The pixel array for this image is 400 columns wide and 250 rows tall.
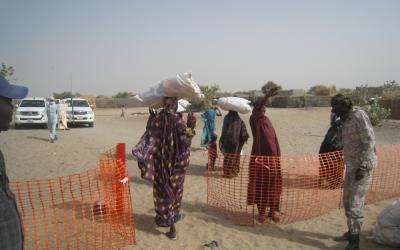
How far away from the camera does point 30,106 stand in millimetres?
19688

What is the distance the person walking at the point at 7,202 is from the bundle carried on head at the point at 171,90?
7.70 ft

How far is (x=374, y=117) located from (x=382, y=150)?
35.9 feet

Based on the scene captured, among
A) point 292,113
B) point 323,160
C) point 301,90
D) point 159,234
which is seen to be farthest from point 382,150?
point 301,90

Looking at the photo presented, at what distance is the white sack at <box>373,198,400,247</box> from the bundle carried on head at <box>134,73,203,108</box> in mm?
2763

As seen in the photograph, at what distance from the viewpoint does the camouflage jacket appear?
13.9 feet

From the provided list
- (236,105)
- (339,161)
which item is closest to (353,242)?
(339,161)

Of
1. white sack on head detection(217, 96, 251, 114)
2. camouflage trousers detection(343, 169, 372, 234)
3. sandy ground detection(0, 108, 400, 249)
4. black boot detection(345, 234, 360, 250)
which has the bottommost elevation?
sandy ground detection(0, 108, 400, 249)

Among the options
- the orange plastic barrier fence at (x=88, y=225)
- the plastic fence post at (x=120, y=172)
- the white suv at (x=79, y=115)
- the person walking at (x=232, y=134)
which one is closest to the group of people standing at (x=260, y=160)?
the plastic fence post at (x=120, y=172)

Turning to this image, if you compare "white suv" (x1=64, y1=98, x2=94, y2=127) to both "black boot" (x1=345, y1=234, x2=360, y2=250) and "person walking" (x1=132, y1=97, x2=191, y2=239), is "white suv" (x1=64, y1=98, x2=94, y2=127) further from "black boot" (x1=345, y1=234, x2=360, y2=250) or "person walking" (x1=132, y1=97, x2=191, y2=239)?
"black boot" (x1=345, y1=234, x2=360, y2=250)

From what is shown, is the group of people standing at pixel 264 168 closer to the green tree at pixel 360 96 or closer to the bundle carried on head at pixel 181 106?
the bundle carried on head at pixel 181 106

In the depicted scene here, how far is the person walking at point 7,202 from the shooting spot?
2.12 meters

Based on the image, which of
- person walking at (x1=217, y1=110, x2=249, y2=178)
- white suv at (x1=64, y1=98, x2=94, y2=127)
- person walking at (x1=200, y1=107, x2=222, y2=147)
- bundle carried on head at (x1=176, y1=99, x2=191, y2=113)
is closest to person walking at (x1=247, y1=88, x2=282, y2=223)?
bundle carried on head at (x1=176, y1=99, x2=191, y2=113)

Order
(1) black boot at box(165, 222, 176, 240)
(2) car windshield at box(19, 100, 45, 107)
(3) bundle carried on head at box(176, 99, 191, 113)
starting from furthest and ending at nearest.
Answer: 1. (2) car windshield at box(19, 100, 45, 107)
2. (3) bundle carried on head at box(176, 99, 191, 113)
3. (1) black boot at box(165, 222, 176, 240)

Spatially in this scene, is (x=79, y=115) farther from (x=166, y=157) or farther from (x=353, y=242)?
(x=353, y=242)
